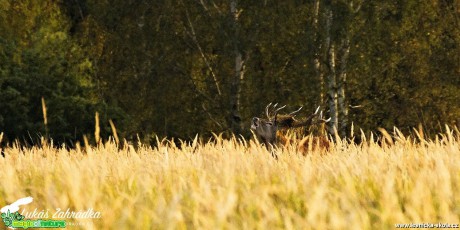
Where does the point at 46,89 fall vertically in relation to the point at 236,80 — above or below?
below

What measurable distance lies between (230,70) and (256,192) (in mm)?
27020

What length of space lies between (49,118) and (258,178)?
2560cm

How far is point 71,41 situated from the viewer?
35875 millimetres

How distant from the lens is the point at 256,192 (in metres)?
5.32

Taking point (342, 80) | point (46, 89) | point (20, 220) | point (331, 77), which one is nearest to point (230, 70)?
point (342, 80)

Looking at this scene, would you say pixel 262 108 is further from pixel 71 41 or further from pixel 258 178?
pixel 258 178

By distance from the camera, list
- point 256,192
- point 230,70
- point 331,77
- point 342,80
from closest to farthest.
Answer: point 256,192 < point 331,77 < point 342,80 < point 230,70

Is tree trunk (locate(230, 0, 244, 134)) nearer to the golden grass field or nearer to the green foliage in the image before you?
the green foliage

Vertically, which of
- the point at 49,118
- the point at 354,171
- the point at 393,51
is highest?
the point at 393,51

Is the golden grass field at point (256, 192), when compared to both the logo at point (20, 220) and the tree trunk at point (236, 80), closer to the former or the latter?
the logo at point (20, 220)

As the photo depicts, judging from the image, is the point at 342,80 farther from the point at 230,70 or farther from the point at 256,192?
the point at 256,192

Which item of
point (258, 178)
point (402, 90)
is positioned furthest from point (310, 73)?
point (258, 178)

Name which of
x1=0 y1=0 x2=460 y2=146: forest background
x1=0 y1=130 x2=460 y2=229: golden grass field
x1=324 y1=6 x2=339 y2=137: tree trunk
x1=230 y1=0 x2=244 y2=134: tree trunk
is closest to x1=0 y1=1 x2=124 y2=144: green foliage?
x1=0 y1=0 x2=460 y2=146: forest background

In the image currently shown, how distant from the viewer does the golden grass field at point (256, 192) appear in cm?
445
